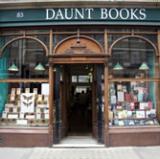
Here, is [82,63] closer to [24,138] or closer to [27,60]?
[27,60]

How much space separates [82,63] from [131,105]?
6.86 feet

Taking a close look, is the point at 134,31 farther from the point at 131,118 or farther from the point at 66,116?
the point at 66,116

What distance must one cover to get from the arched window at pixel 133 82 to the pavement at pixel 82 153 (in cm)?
113

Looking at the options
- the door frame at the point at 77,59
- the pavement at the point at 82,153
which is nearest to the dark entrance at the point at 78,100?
the door frame at the point at 77,59

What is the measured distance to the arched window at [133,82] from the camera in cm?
1300

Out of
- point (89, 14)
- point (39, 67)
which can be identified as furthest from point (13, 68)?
point (89, 14)

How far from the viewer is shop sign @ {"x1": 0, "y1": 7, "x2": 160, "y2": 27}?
1266 centimetres

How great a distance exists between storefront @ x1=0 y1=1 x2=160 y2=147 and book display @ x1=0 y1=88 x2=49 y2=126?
1.3 inches

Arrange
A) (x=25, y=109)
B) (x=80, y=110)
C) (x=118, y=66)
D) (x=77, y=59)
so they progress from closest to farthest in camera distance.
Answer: (x=77, y=59) < (x=118, y=66) < (x=25, y=109) < (x=80, y=110)

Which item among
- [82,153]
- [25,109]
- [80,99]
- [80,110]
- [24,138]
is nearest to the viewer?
[82,153]

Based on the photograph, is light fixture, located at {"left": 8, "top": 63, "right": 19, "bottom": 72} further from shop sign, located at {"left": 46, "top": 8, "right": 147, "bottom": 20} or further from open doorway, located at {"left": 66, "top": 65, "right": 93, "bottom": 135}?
open doorway, located at {"left": 66, "top": 65, "right": 93, "bottom": 135}

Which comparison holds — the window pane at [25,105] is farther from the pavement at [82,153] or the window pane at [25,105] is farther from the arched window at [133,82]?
the arched window at [133,82]

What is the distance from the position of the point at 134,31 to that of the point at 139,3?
2.92ft

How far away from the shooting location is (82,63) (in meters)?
12.9
